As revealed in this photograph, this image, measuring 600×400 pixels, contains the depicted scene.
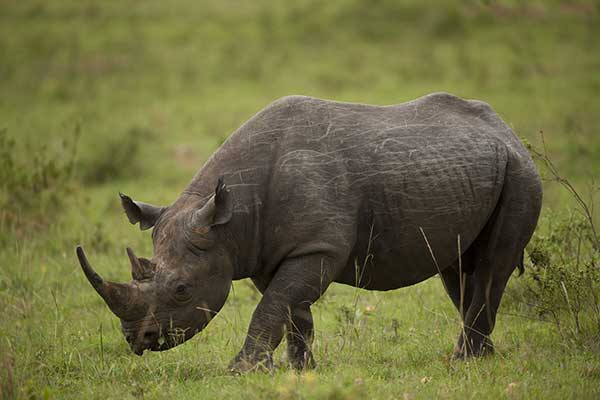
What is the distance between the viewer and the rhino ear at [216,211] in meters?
5.66

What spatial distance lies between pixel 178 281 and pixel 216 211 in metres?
0.52

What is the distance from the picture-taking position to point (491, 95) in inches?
723

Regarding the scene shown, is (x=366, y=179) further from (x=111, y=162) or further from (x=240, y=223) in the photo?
(x=111, y=162)

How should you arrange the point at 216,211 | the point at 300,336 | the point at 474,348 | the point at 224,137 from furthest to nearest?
the point at 224,137, the point at 474,348, the point at 300,336, the point at 216,211

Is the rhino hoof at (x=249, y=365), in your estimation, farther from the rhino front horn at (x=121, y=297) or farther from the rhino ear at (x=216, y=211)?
the rhino ear at (x=216, y=211)

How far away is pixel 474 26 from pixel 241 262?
18812 millimetres

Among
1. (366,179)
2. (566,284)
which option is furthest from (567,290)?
(366,179)

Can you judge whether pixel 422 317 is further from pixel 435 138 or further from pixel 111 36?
pixel 111 36

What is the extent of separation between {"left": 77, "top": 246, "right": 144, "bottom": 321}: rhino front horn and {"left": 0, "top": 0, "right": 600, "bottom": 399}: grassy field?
0.51m

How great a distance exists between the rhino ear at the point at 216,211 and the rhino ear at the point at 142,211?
1.54 feet

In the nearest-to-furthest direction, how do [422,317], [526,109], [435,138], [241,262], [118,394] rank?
[118,394]
[241,262]
[435,138]
[422,317]
[526,109]

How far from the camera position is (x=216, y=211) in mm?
5723

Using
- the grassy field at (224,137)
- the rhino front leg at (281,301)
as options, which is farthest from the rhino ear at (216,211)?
the grassy field at (224,137)

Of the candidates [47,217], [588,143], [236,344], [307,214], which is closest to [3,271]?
[47,217]
